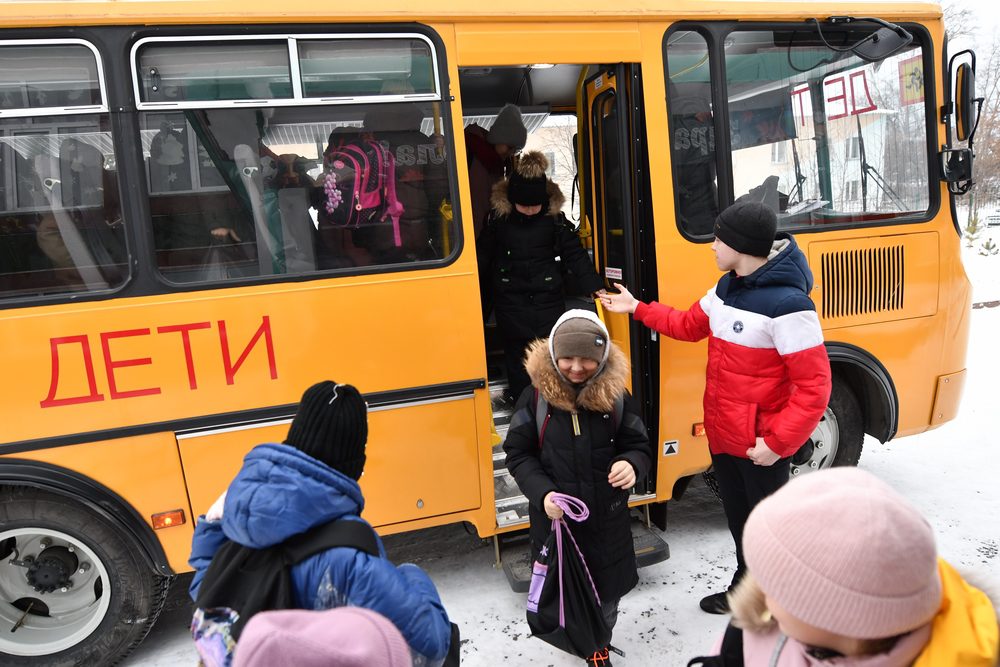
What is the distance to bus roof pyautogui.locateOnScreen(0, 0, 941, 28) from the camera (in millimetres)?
2514

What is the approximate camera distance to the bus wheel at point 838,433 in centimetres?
376

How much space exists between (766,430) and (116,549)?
9.38 ft

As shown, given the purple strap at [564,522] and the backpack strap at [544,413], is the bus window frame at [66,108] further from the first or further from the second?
the purple strap at [564,522]

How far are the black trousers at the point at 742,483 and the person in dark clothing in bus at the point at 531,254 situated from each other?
1.20 metres

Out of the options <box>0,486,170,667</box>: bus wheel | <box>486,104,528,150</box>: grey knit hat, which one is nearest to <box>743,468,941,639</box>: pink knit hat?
<box>0,486,170,667</box>: bus wheel

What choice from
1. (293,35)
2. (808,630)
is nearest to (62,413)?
(293,35)

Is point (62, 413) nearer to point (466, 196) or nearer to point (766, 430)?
point (466, 196)

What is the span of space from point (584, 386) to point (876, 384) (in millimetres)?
2320

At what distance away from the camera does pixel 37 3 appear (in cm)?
248

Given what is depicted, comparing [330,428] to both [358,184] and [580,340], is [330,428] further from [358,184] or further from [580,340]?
[358,184]

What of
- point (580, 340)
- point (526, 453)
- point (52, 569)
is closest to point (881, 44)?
point (580, 340)

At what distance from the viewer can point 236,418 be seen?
110 inches

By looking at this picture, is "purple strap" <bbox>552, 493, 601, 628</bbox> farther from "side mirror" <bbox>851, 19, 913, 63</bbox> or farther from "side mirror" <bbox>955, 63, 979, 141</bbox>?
"side mirror" <bbox>955, 63, 979, 141</bbox>

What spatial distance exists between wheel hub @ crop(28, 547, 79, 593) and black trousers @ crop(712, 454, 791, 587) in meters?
2.96
